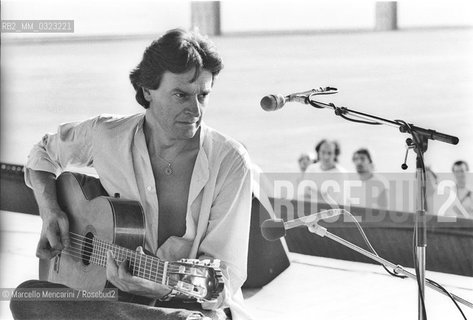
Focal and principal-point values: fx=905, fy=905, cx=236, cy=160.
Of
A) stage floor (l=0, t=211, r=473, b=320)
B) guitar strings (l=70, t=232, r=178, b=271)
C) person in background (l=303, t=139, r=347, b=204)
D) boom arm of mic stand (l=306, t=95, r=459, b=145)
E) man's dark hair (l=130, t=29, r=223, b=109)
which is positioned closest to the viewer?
boom arm of mic stand (l=306, t=95, r=459, b=145)

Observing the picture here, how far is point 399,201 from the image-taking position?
21.0 ft

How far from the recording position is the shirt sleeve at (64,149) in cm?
326

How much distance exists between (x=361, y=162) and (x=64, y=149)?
313 cm

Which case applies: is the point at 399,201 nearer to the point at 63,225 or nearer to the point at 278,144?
the point at 278,144

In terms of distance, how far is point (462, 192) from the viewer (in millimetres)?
5773

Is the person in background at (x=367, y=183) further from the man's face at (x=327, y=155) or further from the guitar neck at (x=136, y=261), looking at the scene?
the guitar neck at (x=136, y=261)

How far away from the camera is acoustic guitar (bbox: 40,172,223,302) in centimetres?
276

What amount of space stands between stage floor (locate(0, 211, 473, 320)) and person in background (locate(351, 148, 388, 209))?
88 cm

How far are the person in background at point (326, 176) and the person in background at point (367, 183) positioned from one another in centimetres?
13

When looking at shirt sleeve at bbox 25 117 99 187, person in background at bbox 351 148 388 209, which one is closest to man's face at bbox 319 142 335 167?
person in background at bbox 351 148 388 209

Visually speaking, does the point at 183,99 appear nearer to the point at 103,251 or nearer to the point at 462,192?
the point at 103,251

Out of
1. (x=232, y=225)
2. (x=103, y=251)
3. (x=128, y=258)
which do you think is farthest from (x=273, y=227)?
(x=103, y=251)

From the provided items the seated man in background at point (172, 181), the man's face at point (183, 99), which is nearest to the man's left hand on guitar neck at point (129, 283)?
the seated man in background at point (172, 181)

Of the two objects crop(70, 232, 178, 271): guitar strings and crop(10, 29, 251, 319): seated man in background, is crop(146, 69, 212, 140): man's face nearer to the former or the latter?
crop(10, 29, 251, 319): seated man in background
